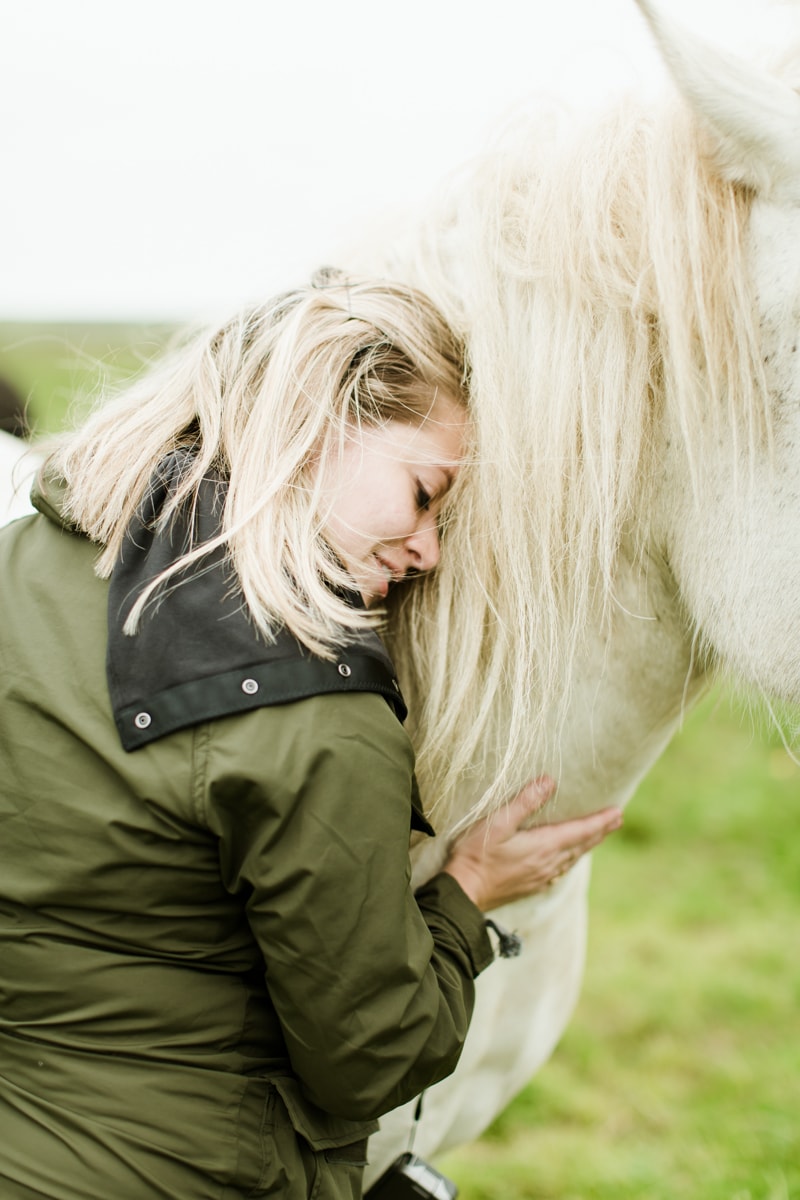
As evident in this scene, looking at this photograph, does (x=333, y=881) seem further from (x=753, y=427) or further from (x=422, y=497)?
(x=753, y=427)

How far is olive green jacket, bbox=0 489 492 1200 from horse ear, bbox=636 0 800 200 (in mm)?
757

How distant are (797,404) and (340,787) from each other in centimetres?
69

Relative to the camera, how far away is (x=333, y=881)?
1104 mm

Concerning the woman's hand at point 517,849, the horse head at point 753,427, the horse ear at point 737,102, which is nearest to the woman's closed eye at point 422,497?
the horse head at point 753,427

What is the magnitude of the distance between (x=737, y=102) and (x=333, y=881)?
3.12 ft

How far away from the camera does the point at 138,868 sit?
45.5 inches

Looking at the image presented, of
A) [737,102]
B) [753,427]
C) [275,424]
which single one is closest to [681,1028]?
[753,427]

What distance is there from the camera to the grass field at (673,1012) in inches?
107

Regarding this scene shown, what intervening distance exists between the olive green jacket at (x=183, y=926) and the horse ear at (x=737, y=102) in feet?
2.48

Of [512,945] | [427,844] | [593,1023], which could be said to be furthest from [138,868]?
[593,1023]

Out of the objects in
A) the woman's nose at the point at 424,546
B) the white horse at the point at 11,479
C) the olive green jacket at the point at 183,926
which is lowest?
the olive green jacket at the point at 183,926

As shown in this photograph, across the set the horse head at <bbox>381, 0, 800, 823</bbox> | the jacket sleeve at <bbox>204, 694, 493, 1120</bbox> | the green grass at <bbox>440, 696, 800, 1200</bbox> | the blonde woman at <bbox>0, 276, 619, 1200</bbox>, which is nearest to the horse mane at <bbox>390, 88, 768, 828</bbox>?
the horse head at <bbox>381, 0, 800, 823</bbox>

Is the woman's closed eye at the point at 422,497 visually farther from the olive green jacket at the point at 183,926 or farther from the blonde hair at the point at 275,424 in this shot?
the olive green jacket at the point at 183,926

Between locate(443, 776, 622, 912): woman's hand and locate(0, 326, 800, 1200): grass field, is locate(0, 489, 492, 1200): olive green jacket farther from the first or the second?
locate(0, 326, 800, 1200): grass field
